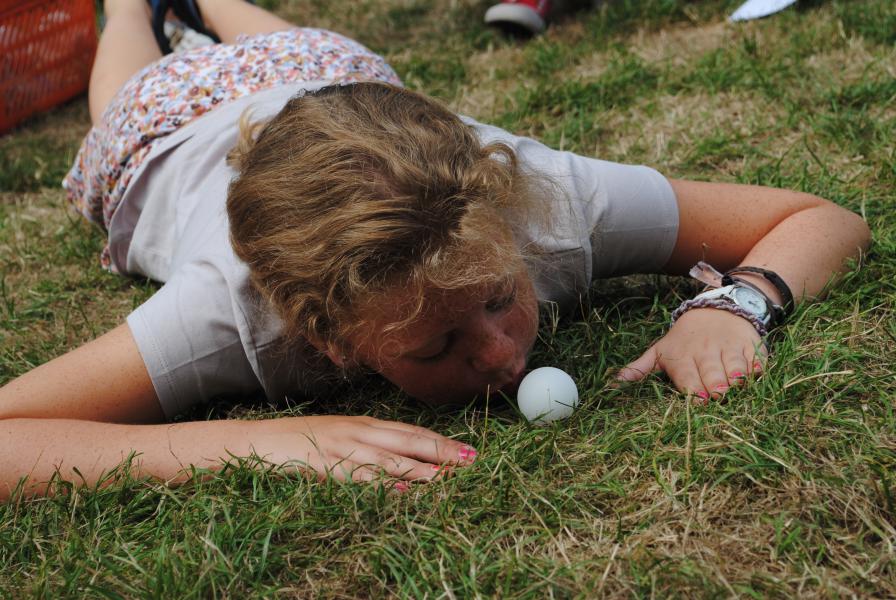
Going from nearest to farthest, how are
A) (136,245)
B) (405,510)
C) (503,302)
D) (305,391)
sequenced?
(405,510) < (503,302) < (305,391) < (136,245)

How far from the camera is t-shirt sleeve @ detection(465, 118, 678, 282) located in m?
2.68

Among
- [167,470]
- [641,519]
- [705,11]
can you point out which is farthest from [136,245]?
[705,11]

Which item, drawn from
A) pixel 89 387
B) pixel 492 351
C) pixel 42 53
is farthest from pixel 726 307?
pixel 42 53

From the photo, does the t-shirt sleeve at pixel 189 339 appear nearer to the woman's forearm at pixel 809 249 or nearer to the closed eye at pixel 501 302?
the closed eye at pixel 501 302

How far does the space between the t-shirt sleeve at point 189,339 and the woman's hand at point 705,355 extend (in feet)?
3.65

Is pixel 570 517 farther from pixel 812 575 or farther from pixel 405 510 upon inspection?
pixel 812 575

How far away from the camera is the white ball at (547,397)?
2332 millimetres

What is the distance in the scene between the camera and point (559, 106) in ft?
14.4

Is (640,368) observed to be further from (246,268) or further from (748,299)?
(246,268)

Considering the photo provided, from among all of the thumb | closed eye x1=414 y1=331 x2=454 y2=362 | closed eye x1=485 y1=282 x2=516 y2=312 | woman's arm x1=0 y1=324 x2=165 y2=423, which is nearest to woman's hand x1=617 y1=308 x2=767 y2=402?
the thumb

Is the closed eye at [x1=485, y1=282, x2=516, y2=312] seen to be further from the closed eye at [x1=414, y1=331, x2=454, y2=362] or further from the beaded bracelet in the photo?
the beaded bracelet

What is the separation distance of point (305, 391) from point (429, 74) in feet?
9.63

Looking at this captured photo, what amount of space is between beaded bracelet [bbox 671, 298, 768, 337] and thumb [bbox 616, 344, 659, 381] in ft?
0.55

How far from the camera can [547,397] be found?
2.34m
